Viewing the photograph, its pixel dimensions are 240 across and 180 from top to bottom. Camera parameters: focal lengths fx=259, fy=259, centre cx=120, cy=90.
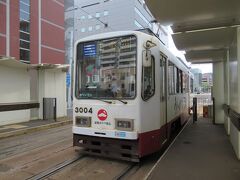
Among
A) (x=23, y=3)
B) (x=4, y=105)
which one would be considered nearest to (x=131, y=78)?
(x=4, y=105)

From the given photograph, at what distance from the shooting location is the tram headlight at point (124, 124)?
19.4ft

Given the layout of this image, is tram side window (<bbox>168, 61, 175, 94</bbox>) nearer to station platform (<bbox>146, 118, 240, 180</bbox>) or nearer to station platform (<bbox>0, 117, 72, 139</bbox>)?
station platform (<bbox>146, 118, 240, 180</bbox>)

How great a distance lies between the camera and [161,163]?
20.1 ft

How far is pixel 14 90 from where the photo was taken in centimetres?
1224

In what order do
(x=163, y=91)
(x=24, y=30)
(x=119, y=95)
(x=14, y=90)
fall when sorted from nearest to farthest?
(x=119, y=95) → (x=163, y=91) → (x=14, y=90) → (x=24, y=30)

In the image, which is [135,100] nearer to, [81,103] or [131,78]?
[131,78]

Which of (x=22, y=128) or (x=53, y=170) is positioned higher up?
(x=22, y=128)

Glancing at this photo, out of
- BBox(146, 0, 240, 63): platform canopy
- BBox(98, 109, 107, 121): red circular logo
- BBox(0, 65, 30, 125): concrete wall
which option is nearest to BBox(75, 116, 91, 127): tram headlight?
BBox(98, 109, 107, 121): red circular logo

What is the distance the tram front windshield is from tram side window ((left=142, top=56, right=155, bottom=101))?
25 centimetres

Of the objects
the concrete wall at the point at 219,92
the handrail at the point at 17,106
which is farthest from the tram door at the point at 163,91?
the handrail at the point at 17,106

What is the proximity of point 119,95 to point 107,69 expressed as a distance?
0.73 meters

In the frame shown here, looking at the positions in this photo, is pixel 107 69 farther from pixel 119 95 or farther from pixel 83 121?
pixel 83 121

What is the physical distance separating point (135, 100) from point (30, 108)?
863cm

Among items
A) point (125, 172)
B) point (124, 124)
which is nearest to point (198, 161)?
point (125, 172)
